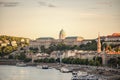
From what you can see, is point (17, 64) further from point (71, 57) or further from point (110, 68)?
point (110, 68)

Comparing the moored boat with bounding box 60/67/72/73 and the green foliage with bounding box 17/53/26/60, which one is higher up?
the green foliage with bounding box 17/53/26/60

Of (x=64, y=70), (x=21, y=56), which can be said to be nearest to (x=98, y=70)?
(x=64, y=70)

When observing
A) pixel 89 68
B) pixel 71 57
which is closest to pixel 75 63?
pixel 71 57

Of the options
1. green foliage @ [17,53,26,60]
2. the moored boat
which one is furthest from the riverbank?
green foliage @ [17,53,26,60]

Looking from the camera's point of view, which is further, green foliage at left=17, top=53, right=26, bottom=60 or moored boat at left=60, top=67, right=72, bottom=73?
green foliage at left=17, top=53, right=26, bottom=60

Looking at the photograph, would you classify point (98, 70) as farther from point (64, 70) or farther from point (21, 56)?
point (21, 56)

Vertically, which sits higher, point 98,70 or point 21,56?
point 21,56

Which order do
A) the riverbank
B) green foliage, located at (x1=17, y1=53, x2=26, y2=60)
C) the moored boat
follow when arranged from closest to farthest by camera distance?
the riverbank → the moored boat → green foliage, located at (x1=17, y1=53, x2=26, y2=60)

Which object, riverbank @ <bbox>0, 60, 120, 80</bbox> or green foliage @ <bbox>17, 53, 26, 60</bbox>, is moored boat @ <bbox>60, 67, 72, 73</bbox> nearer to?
riverbank @ <bbox>0, 60, 120, 80</bbox>

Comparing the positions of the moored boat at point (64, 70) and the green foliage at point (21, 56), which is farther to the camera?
the green foliage at point (21, 56)

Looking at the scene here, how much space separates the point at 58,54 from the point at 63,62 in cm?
39

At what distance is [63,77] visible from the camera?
45.2ft

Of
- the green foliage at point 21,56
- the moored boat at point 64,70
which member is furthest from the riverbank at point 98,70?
the green foliage at point 21,56

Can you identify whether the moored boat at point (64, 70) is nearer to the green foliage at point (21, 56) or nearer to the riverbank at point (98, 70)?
the riverbank at point (98, 70)
